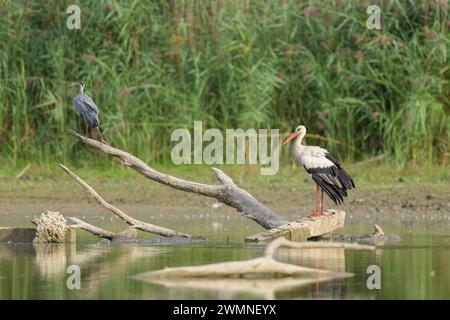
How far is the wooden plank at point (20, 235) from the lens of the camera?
11.4 m

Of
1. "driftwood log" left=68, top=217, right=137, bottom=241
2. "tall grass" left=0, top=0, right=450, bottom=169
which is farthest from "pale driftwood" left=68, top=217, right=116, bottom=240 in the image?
"tall grass" left=0, top=0, right=450, bottom=169

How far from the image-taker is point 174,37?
52.7 ft

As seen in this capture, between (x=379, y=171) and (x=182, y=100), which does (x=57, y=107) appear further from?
(x=379, y=171)

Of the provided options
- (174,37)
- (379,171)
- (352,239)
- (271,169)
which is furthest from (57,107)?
(352,239)

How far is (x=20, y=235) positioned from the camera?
1146 centimetres

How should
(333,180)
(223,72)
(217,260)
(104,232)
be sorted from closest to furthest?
(217,260) < (104,232) < (333,180) < (223,72)

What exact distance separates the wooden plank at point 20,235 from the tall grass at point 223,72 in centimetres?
426

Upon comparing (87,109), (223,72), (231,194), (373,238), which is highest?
(223,72)

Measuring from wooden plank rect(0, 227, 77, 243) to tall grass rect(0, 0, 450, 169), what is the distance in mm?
4260

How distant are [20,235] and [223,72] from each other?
5.16 m

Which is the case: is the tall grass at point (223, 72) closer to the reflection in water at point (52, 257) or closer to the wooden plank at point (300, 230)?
the wooden plank at point (300, 230)

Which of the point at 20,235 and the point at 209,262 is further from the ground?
the point at 20,235

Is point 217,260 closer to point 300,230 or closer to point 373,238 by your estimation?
point 300,230

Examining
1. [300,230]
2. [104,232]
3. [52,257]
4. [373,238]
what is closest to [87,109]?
[104,232]
